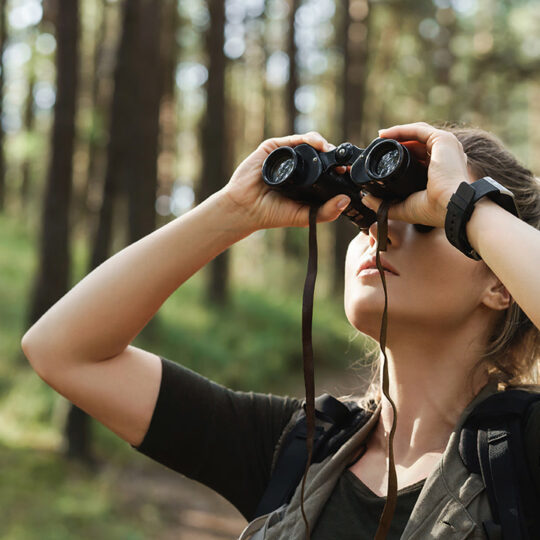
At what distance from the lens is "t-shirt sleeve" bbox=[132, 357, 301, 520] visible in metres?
A: 2.22

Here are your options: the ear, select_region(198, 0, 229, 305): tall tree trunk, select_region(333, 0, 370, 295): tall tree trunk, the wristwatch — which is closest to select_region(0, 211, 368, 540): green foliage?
select_region(198, 0, 229, 305): tall tree trunk

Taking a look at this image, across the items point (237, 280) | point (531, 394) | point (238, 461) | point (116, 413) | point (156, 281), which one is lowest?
point (237, 280)

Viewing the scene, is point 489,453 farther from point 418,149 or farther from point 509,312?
point 418,149

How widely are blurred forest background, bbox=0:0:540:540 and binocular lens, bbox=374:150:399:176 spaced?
1259mm

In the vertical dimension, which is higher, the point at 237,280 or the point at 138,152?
the point at 138,152

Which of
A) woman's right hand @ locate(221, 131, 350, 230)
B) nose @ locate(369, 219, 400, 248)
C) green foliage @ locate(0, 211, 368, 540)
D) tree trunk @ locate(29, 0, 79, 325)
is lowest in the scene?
green foliage @ locate(0, 211, 368, 540)

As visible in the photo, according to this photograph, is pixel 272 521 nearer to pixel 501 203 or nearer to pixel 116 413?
pixel 116 413

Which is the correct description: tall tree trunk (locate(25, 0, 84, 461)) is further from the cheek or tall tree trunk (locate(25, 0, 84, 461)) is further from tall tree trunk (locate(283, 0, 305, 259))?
the cheek

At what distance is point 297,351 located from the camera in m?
12.2

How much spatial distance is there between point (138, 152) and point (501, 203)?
952cm

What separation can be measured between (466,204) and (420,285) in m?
0.31

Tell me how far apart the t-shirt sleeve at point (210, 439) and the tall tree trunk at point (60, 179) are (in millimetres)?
6981

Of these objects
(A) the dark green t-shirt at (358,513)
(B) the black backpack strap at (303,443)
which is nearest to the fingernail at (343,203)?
(B) the black backpack strap at (303,443)

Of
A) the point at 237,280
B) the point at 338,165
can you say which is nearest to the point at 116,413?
the point at 338,165
